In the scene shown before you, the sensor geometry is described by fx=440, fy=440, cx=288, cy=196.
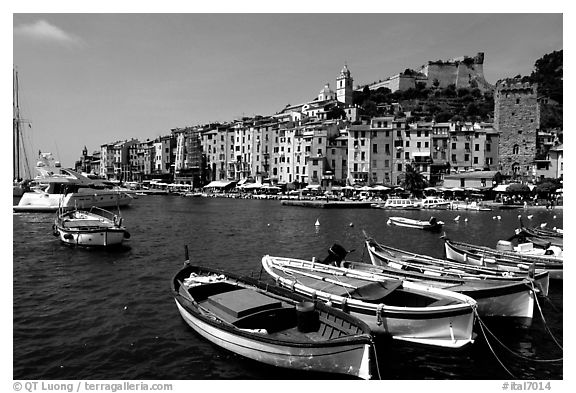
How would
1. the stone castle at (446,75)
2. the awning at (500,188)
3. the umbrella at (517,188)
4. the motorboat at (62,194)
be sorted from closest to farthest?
the motorboat at (62,194) < the umbrella at (517,188) < the awning at (500,188) < the stone castle at (446,75)

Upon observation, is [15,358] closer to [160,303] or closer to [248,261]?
[160,303]

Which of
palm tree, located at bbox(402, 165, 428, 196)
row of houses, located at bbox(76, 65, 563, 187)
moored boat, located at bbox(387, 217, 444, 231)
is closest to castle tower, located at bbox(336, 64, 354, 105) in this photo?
row of houses, located at bbox(76, 65, 563, 187)

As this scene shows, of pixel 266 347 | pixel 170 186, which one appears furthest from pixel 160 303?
pixel 170 186

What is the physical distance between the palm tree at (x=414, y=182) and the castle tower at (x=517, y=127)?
49.2 feet

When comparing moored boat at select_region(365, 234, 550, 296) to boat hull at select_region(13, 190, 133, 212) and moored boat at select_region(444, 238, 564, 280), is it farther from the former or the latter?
boat hull at select_region(13, 190, 133, 212)

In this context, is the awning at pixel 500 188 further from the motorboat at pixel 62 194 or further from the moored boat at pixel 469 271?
the motorboat at pixel 62 194

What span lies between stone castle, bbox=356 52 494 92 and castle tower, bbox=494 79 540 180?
42.1 m

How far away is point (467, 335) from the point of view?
10727 mm

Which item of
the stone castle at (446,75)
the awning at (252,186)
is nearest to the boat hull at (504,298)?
the awning at (252,186)

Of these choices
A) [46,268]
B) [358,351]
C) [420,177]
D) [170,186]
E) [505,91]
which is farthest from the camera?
[170,186]

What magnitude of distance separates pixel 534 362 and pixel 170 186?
94.4 meters

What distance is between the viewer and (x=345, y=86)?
343 feet

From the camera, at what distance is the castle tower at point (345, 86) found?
104 meters

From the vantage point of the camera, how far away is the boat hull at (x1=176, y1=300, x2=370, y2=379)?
8461 millimetres
